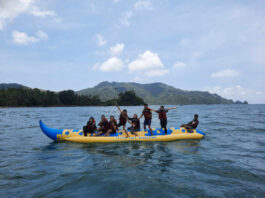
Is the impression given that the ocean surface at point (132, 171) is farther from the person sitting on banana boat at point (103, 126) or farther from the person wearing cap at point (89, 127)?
→ the person sitting on banana boat at point (103, 126)

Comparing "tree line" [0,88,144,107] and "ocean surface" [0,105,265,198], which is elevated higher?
"tree line" [0,88,144,107]

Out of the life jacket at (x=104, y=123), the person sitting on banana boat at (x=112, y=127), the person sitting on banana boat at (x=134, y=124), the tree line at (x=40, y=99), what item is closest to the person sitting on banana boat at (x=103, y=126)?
the life jacket at (x=104, y=123)

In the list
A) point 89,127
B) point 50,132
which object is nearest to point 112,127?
point 89,127

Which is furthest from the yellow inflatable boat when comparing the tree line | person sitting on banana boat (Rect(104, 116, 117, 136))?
the tree line

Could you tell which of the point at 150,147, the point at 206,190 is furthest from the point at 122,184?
the point at 150,147

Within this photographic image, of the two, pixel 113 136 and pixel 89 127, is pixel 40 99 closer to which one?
pixel 89 127

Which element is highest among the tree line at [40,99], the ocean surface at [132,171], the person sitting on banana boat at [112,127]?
the tree line at [40,99]

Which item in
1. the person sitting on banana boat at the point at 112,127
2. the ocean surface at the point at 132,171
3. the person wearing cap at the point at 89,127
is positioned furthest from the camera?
the person sitting on banana boat at the point at 112,127

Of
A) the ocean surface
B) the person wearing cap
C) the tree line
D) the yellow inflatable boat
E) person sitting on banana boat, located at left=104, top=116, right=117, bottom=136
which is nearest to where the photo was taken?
the ocean surface

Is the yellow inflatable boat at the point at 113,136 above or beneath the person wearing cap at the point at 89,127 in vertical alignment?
beneath

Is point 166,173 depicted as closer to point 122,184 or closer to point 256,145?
point 122,184

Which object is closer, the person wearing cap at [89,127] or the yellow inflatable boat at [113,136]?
the yellow inflatable boat at [113,136]

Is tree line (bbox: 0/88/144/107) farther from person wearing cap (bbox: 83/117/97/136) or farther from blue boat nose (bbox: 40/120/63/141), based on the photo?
person wearing cap (bbox: 83/117/97/136)

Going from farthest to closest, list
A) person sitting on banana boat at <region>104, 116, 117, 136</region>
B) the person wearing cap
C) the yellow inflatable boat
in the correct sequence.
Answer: person sitting on banana boat at <region>104, 116, 117, 136</region>, the person wearing cap, the yellow inflatable boat
